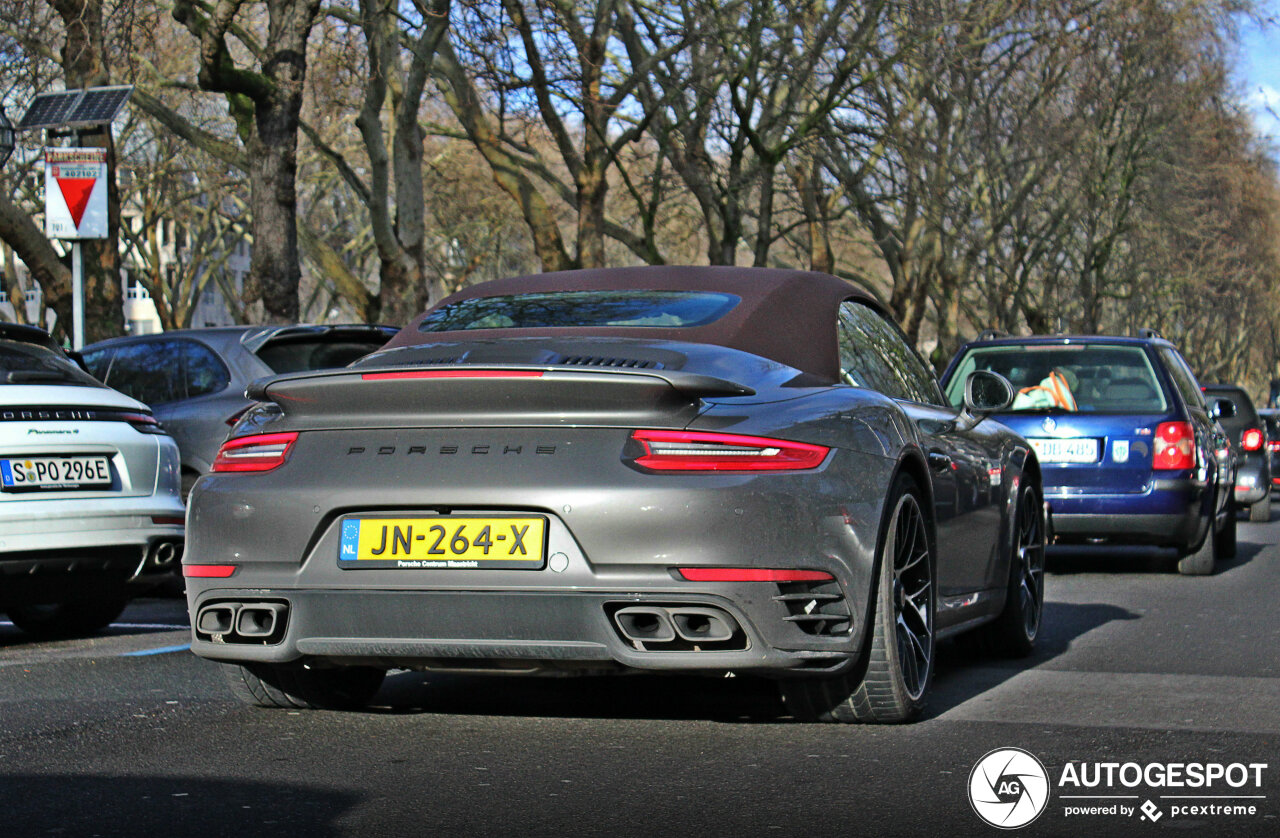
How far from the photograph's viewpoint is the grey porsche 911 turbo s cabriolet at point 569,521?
471cm

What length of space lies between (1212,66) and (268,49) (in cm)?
2833

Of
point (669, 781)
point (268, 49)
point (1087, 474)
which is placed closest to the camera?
point (669, 781)

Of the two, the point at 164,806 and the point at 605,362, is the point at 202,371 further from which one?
the point at 164,806

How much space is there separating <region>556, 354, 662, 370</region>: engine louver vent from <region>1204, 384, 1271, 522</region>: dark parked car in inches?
606

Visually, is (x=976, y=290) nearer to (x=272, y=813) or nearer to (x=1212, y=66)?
(x=1212, y=66)

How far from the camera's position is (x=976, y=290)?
197 feet

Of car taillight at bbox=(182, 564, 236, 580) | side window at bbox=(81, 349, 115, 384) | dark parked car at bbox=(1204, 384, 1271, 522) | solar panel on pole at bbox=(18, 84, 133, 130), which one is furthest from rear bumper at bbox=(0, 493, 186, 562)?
dark parked car at bbox=(1204, 384, 1271, 522)

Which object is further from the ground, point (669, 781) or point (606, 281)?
point (606, 281)

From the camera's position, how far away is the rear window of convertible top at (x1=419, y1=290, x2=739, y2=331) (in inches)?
224

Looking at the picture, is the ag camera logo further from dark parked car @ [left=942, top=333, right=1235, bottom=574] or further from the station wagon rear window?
the station wagon rear window

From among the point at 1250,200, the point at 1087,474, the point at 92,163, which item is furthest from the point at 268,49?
the point at 1250,200

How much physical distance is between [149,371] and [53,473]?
3269 millimetres

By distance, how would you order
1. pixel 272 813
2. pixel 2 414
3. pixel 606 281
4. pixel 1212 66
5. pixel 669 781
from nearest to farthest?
pixel 272 813
pixel 669 781
pixel 606 281
pixel 2 414
pixel 1212 66

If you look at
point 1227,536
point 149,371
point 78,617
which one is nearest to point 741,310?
point 78,617
